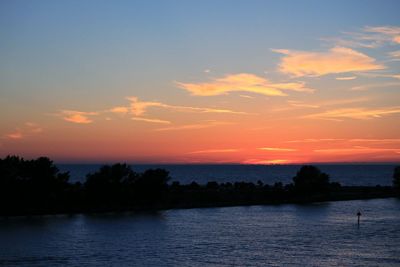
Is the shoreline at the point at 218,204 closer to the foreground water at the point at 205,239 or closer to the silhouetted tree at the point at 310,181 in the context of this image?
the silhouetted tree at the point at 310,181

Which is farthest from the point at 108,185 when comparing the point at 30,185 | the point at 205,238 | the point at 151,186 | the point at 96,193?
the point at 205,238

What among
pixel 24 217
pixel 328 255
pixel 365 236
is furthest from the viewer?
pixel 24 217

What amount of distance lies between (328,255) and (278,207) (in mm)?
35686

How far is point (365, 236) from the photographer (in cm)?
4403

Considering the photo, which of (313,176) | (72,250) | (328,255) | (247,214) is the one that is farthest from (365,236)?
(313,176)

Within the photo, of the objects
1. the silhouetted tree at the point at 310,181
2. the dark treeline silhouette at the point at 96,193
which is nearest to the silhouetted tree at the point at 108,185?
the dark treeline silhouette at the point at 96,193

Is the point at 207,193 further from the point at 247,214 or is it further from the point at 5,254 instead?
the point at 5,254

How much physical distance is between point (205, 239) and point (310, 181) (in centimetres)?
4890

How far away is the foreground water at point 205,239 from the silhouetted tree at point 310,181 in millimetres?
22496

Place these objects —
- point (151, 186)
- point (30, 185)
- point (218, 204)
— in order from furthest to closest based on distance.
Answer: point (218, 204) → point (151, 186) → point (30, 185)

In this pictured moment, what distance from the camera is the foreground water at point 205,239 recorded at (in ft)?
112

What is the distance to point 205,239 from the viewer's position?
4234 cm

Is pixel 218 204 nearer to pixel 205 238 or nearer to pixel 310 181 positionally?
pixel 310 181

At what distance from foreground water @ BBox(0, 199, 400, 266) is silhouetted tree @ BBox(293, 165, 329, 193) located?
886 inches
